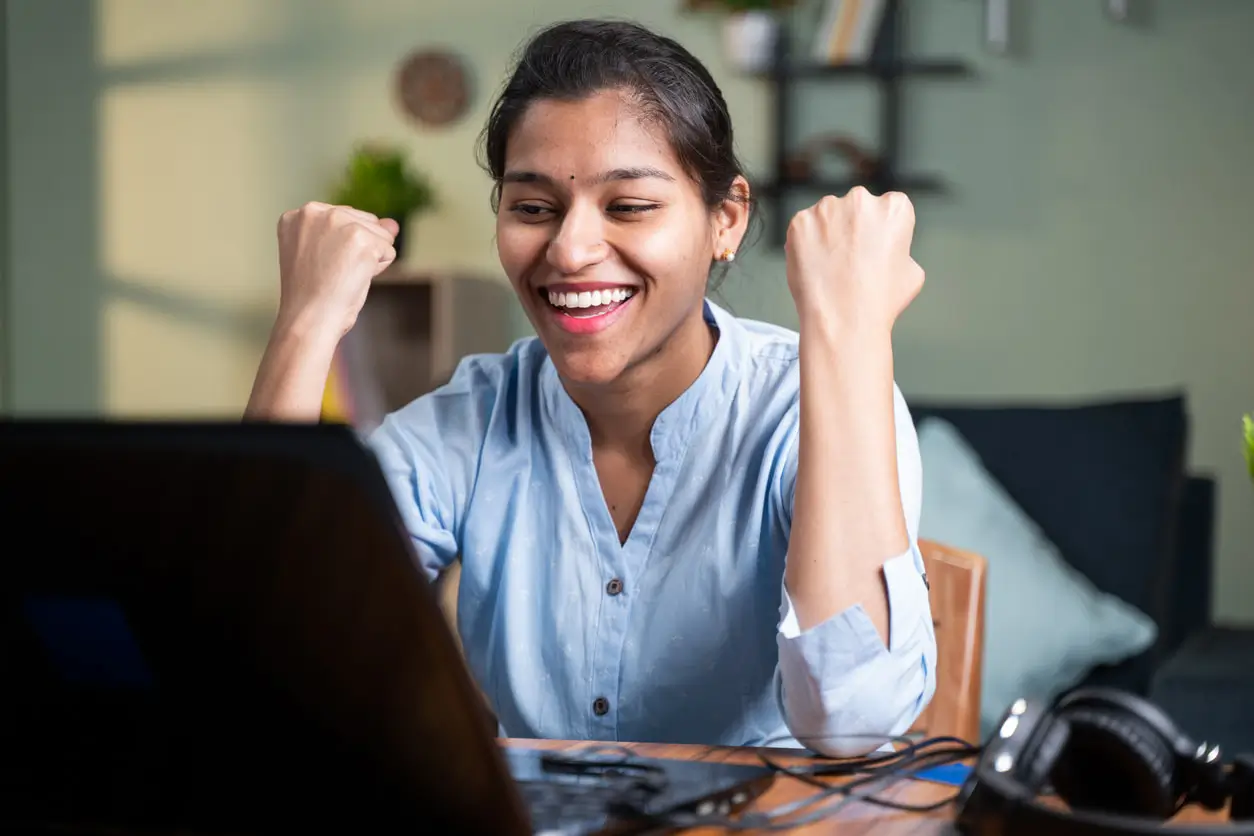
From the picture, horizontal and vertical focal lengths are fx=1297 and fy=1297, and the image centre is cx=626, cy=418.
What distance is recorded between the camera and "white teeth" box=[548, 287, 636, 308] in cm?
136

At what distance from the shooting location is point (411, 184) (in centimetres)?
381

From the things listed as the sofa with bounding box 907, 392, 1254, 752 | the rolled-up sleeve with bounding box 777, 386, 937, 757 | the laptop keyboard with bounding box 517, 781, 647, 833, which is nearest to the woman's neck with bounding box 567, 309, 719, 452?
the rolled-up sleeve with bounding box 777, 386, 937, 757

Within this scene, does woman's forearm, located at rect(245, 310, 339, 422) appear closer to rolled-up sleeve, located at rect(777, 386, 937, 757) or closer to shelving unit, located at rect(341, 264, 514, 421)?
rolled-up sleeve, located at rect(777, 386, 937, 757)

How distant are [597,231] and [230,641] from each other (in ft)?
2.66

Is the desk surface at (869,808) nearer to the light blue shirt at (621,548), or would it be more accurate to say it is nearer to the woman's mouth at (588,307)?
the light blue shirt at (621,548)

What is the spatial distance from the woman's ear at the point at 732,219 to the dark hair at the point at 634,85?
0.06 ft

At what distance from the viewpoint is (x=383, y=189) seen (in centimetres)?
375

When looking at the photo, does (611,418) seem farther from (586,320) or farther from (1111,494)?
(1111,494)

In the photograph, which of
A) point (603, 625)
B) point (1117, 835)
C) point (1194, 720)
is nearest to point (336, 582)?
point (1117, 835)

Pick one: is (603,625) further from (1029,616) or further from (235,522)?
(1029,616)

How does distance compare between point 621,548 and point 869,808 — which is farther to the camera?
point 621,548

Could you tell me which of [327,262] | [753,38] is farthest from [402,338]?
[327,262]

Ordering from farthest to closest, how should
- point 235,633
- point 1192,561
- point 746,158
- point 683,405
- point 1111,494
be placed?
point 746,158, point 1192,561, point 1111,494, point 683,405, point 235,633

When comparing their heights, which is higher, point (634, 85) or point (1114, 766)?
point (634, 85)
